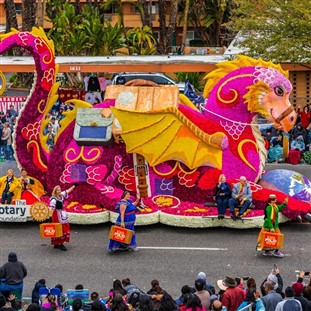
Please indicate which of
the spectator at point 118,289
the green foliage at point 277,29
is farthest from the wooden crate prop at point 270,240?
the green foliage at point 277,29

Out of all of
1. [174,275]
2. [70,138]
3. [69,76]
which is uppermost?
[69,76]

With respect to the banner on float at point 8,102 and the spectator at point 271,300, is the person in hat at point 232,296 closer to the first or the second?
the spectator at point 271,300

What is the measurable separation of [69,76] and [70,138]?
2020 cm

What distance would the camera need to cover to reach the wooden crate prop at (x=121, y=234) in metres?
18.8

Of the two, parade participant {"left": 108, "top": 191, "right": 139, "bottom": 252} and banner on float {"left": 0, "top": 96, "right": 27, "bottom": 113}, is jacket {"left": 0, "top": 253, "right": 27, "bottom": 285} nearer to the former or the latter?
parade participant {"left": 108, "top": 191, "right": 139, "bottom": 252}

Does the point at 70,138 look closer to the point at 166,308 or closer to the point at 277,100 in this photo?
the point at 277,100

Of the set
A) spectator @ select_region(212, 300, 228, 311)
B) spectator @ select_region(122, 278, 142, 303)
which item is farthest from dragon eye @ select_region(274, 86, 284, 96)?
spectator @ select_region(212, 300, 228, 311)

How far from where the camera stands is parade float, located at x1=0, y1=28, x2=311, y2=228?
20438mm

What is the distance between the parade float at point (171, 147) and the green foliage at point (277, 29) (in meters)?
8.41

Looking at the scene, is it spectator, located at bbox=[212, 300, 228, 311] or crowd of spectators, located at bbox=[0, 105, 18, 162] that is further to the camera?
crowd of spectators, located at bbox=[0, 105, 18, 162]

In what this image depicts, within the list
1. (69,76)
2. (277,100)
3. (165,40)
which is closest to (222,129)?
(277,100)

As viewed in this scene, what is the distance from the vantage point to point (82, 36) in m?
43.6

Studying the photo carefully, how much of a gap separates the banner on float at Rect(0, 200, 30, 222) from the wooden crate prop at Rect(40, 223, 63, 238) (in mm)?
1627

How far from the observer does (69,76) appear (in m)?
41.0
